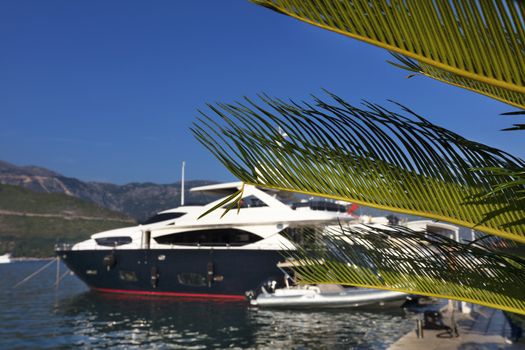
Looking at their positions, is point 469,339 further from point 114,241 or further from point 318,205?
point 114,241

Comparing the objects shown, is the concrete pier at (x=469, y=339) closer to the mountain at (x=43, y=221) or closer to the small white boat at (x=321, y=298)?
the small white boat at (x=321, y=298)

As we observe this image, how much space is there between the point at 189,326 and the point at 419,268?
16444 millimetres

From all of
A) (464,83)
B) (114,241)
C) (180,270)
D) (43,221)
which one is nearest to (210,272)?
(180,270)

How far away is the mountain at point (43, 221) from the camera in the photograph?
13962cm

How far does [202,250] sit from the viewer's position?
2481 centimetres

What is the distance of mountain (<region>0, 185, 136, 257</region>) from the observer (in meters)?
140

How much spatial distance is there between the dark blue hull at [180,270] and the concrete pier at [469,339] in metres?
10.7

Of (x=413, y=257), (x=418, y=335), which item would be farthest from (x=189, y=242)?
(x=413, y=257)

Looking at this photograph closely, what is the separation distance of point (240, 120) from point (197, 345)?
1352 centimetres

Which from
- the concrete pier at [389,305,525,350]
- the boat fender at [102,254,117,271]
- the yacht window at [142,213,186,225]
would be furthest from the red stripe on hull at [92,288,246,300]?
the concrete pier at [389,305,525,350]

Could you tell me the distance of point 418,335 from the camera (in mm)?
11992

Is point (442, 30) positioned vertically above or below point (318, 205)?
below

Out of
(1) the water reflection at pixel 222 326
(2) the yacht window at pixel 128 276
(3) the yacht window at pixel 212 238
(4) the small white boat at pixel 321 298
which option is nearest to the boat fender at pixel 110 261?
(2) the yacht window at pixel 128 276

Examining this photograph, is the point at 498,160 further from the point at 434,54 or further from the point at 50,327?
the point at 50,327
